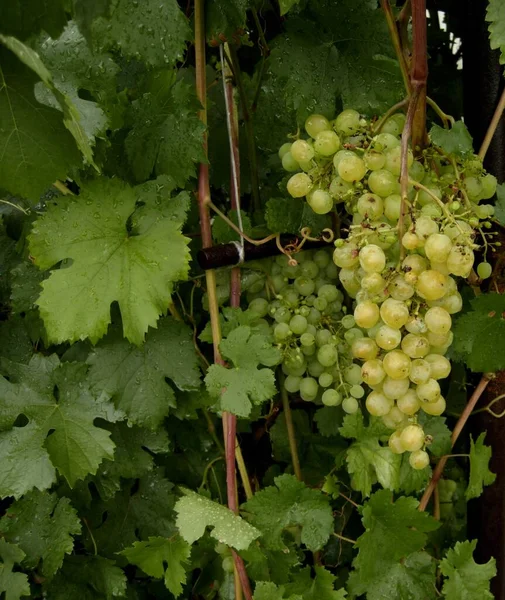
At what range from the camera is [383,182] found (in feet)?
2.98

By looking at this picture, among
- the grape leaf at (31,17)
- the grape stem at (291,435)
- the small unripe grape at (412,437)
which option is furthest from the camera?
the grape stem at (291,435)

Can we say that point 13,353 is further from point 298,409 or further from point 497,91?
point 497,91

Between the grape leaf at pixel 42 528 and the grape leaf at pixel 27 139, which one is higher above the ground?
the grape leaf at pixel 27 139

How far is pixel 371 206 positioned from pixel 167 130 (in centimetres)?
38

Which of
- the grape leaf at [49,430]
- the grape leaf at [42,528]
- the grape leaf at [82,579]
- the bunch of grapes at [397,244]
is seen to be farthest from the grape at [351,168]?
the grape leaf at [82,579]

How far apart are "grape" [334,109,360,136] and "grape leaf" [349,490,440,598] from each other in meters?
0.56

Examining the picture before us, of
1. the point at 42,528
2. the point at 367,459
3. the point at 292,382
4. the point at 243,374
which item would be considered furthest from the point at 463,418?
the point at 42,528

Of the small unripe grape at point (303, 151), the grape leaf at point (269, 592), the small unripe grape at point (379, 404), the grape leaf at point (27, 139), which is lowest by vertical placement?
the grape leaf at point (269, 592)

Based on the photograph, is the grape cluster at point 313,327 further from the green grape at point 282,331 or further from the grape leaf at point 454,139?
the grape leaf at point 454,139

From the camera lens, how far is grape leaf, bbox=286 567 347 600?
1.11 meters

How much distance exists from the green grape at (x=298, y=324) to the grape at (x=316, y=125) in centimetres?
29

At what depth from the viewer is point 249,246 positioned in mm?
1100

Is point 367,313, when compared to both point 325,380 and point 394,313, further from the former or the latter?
point 325,380

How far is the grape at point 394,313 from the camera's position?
881 mm
